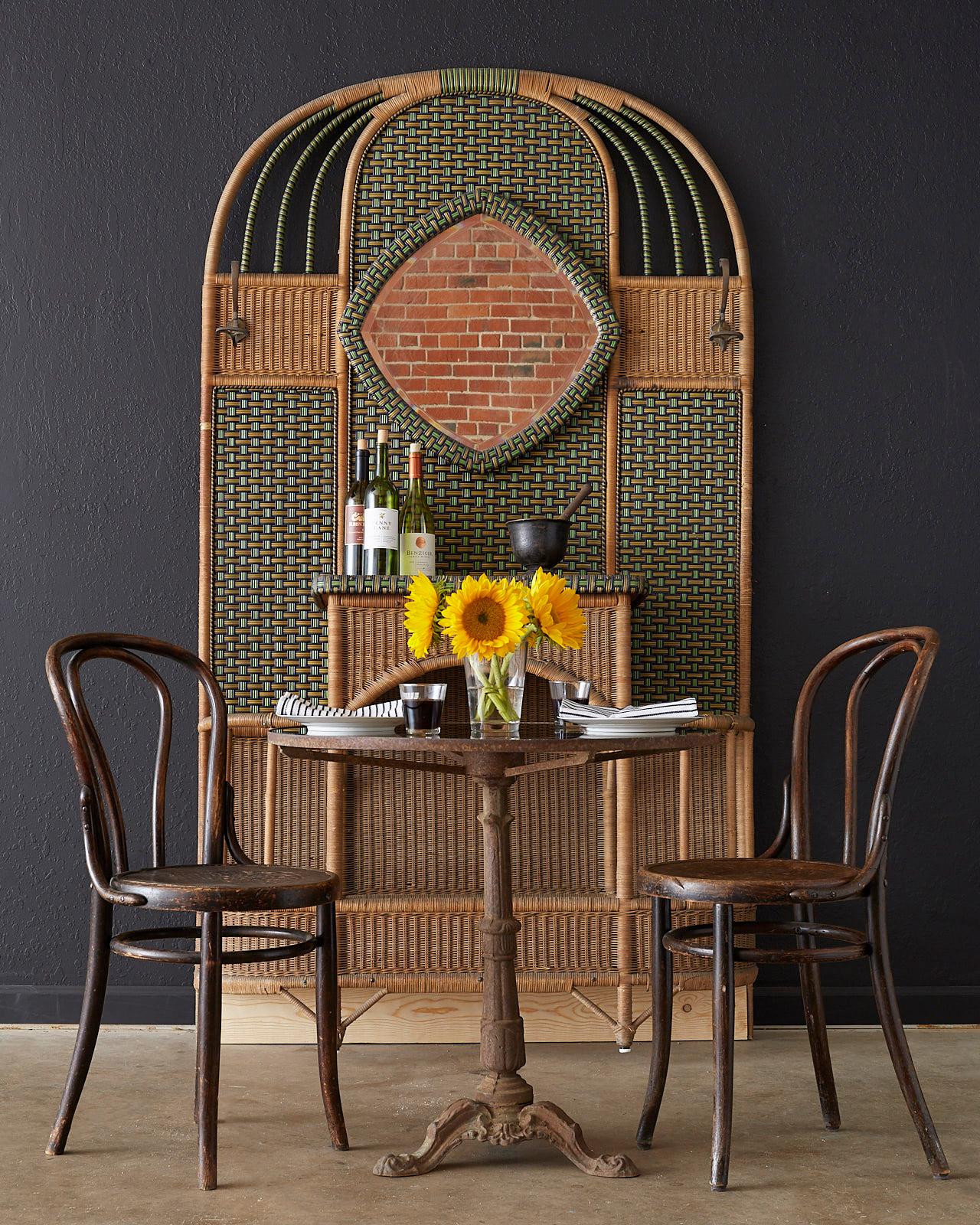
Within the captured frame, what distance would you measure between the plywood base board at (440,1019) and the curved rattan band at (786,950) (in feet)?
2.64

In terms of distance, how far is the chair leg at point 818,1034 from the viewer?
2.56 m

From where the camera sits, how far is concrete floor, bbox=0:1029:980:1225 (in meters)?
2.15

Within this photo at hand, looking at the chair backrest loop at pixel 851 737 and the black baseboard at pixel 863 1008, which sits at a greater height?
the chair backrest loop at pixel 851 737

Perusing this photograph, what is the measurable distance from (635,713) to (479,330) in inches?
59.8

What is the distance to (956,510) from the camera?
138 inches

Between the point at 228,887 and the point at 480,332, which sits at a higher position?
the point at 480,332

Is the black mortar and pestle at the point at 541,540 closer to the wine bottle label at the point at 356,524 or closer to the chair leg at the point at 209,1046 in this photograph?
the wine bottle label at the point at 356,524

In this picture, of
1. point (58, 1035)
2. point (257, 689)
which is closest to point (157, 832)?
point (257, 689)

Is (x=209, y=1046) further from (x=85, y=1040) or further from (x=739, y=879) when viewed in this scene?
(x=739, y=879)

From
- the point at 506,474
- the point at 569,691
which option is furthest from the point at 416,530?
the point at 569,691

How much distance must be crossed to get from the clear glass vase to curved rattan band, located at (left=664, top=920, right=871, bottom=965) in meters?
0.53

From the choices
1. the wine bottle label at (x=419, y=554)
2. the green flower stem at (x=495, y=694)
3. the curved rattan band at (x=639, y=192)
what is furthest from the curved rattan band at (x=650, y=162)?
the green flower stem at (x=495, y=694)

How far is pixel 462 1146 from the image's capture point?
8.05 ft

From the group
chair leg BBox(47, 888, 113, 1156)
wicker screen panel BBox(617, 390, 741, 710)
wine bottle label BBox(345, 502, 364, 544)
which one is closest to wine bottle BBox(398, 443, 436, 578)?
wine bottle label BBox(345, 502, 364, 544)
